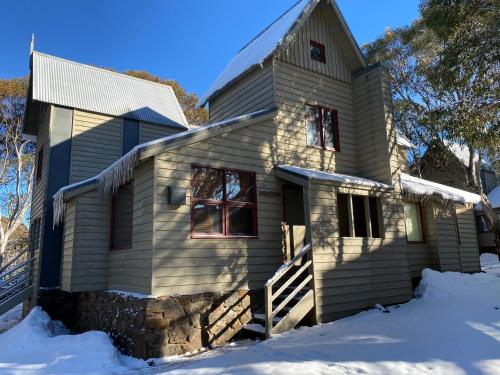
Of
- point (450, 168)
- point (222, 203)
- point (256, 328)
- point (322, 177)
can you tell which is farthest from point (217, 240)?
point (450, 168)

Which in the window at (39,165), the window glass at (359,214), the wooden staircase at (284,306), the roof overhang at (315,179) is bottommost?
the wooden staircase at (284,306)

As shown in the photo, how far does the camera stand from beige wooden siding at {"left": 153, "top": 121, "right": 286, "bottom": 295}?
7.11 meters

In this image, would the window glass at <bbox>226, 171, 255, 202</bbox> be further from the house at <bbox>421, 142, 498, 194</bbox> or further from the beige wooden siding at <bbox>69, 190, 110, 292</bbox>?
the house at <bbox>421, 142, 498, 194</bbox>

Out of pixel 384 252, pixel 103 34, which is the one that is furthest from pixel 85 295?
pixel 103 34

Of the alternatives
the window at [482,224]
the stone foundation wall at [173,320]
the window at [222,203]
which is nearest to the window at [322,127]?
the window at [222,203]

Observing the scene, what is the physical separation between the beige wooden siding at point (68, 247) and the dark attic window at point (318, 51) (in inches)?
299

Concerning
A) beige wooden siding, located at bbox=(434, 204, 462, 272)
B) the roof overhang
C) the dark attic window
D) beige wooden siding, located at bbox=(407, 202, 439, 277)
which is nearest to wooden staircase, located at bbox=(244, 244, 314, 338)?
the roof overhang

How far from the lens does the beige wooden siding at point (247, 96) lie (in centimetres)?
994

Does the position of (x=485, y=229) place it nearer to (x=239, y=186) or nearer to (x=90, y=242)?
(x=239, y=186)

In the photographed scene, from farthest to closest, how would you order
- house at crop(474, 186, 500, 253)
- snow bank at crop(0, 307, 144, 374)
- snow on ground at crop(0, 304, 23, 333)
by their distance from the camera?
house at crop(474, 186, 500, 253), snow on ground at crop(0, 304, 23, 333), snow bank at crop(0, 307, 144, 374)

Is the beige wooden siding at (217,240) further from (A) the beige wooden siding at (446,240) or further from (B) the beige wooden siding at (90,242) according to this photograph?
(A) the beige wooden siding at (446,240)

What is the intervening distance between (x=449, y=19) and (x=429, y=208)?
5.43 meters

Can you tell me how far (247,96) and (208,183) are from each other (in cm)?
372

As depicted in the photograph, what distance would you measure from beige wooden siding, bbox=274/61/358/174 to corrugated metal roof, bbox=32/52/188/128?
5.75m
